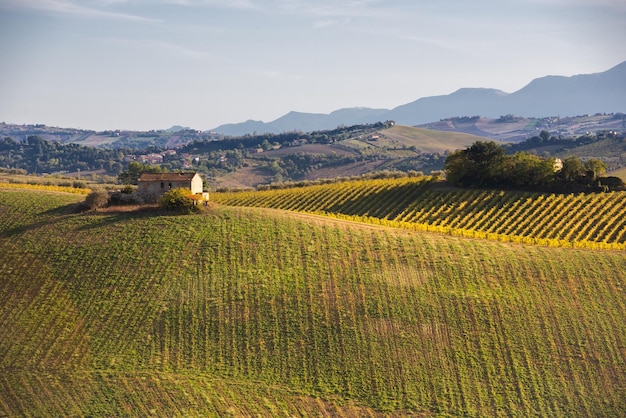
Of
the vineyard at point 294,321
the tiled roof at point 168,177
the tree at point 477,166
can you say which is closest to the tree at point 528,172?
the tree at point 477,166

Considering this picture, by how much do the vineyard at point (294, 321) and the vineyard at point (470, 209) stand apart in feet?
24.1

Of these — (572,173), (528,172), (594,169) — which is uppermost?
(594,169)

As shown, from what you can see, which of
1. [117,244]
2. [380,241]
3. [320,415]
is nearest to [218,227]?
[117,244]

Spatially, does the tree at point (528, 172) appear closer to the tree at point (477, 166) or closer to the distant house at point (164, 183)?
the tree at point (477, 166)

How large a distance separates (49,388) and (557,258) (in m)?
43.9

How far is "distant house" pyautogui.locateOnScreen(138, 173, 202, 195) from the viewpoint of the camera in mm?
68062

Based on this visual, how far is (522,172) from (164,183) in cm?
4608

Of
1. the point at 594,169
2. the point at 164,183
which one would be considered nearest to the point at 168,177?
the point at 164,183

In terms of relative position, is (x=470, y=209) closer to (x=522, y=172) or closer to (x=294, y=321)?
(x=522, y=172)

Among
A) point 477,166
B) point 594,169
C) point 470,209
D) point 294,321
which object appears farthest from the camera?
point 477,166

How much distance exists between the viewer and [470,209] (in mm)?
77812

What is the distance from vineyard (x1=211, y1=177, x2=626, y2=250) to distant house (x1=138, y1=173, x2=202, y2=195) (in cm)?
1745

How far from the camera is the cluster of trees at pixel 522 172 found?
81.2 metres

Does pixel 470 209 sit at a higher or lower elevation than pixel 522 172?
lower
